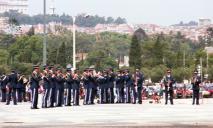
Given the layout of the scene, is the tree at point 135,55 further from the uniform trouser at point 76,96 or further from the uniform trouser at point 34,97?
the uniform trouser at point 34,97

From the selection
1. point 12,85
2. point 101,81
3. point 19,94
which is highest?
point 101,81

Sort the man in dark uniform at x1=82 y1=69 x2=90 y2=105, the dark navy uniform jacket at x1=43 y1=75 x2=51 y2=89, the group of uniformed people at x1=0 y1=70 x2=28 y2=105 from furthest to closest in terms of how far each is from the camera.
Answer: the group of uniformed people at x1=0 y1=70 x2=28 y2=105 → the man in dark uniform at x1=82 y1=69 x2=90 y2=105 → the dark navy uniform jacket at x1=43 y1=75 x2=51 y2=89

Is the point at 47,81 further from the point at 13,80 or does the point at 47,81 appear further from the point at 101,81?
the point at 101,81

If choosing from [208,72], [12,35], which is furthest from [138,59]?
[12,35]

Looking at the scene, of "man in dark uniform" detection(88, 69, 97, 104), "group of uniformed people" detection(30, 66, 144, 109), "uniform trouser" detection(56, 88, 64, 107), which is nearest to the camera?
"group of uniformed people" detection(30, 66, 144, 109)

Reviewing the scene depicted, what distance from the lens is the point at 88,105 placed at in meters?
31.6

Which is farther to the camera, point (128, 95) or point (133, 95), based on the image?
point (128, 95)

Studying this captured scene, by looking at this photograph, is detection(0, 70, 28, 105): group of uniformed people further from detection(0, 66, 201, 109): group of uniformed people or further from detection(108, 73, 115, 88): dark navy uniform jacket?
detection(108, 73, 115, 88): dark navy uniform jacket

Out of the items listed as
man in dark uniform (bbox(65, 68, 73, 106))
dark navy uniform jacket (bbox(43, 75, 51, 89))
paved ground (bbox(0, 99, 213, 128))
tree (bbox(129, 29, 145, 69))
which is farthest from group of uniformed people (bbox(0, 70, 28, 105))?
tree (bbox(129, 29, 145, 69))

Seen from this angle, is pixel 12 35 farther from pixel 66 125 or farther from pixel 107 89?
pixel 66 125

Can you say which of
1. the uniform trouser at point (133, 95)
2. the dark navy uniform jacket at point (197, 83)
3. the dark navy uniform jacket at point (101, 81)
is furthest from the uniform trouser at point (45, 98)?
the dark navy uniform jacket at point (197, 83)

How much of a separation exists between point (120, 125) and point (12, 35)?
145757mm

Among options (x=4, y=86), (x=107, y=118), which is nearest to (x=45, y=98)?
(x=4, y=86)

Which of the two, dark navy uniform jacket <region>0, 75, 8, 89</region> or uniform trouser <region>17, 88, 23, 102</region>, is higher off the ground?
dark navy uniform jacket <region>0, 75, 8, 89</region>
